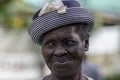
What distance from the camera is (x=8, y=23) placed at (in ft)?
48.9

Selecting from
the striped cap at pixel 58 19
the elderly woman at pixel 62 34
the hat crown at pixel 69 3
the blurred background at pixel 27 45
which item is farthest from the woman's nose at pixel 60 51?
the blurred background at pixel 27 45

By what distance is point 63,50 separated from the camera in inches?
152

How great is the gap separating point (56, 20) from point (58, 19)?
2cm

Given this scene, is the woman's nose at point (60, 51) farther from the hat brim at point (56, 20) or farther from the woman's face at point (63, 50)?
the hat brim at point (56, 20)

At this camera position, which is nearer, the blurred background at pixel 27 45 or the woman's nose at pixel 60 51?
the woman's nose at pixel 60 51

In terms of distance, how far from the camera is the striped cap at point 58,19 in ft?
12.6

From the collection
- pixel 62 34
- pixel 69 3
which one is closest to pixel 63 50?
pixel 62 34

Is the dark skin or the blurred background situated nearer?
the dark skin

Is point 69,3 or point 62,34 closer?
point 62,34

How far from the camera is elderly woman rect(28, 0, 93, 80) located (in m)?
3.85

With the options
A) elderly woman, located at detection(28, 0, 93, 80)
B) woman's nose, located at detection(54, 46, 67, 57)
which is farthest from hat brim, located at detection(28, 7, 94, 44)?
woman's nose, located at detection(54, 46, 67, 57)

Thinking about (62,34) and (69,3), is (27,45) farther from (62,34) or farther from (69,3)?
(62,34)

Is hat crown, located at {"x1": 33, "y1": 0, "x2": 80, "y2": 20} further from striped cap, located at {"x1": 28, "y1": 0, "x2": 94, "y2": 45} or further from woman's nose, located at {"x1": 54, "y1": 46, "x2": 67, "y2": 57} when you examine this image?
woman's nose, located at {"x1": 54, "y1": 46, "x2": 67, "y2": 57}

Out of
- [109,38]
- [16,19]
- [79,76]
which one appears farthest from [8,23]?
[109,38]
